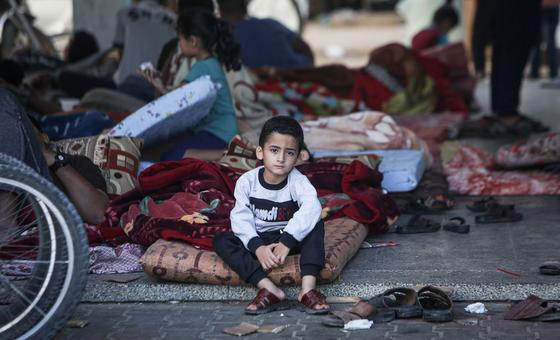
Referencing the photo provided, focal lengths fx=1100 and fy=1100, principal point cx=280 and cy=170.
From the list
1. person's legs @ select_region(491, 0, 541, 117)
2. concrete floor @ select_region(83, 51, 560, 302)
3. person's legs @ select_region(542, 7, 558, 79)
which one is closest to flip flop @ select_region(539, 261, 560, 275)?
concrete floor @ select_region(83, 51, 560, 302)

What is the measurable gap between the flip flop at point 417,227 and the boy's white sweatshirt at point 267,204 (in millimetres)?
970

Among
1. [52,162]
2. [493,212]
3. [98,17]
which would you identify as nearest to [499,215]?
[493,212]

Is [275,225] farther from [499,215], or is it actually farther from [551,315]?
[499,215]

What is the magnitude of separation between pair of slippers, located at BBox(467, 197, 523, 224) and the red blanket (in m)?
0.48

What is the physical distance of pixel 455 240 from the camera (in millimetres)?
5367

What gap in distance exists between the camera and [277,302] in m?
4.52

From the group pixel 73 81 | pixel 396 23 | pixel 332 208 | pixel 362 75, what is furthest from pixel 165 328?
pixel 396 23

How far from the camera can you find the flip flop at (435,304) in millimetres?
4262

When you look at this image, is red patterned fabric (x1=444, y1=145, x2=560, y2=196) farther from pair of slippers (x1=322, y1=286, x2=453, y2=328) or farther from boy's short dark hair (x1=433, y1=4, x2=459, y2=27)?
boy's short dark hair (x1=433, y1=4, x2=459, y2=27)

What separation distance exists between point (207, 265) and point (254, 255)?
0.22m

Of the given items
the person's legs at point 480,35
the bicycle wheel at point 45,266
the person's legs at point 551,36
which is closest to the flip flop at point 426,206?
the bicycle wheel at point 45,266

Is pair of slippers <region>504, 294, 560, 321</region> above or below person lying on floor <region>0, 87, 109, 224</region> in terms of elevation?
below

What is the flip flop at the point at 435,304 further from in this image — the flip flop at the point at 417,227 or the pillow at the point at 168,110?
the pillow at the point at 168,110

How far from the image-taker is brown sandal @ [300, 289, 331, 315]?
4410 mm
